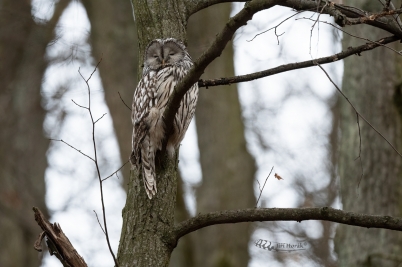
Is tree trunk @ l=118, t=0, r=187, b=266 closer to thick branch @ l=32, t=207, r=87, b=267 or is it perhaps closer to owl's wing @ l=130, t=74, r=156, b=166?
owl's wing @ l=130, t=74, r=156, b=166

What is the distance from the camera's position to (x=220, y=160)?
8.54 meters

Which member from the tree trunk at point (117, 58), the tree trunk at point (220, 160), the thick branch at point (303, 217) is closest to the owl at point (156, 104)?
the thick branch at point (303, 217)

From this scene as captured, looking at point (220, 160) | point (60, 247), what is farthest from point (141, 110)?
point (220, 160)

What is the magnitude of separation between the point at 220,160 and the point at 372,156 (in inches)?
96.9

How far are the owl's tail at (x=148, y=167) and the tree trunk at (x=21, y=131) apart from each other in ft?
18.1

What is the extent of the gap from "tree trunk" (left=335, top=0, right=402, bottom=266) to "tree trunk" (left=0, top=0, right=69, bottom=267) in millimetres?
4862

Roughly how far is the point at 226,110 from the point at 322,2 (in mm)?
5398

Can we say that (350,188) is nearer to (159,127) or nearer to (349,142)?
(349,142)

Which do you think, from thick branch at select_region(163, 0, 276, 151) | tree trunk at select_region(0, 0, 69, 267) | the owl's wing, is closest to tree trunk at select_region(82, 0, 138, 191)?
tree trunk at select_region(0, 0, 69, 267)

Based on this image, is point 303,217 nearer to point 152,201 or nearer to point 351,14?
point 152,201

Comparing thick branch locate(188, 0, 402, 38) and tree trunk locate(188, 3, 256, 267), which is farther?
tree trunk locate(188, 3, 256, 267)

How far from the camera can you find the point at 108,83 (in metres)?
8.67

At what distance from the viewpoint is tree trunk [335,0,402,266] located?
652 centimetres

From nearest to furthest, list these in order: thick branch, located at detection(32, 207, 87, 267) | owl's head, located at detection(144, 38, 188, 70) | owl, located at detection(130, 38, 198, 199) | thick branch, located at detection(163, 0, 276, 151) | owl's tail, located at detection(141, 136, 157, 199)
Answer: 1. thick branch, located at detection(163, 0, 276, 151)
2. thick branch, located at detection(32, 207, 87, 267)
3. owl's tail, located at detection(141, 136, 157, 199)
4. owl, located at detection(130, 38, 198, 199)
5. owl's head, located at detection(144, 38, 188, 70)
